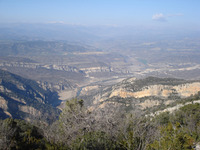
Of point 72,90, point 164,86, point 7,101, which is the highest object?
point 164,86

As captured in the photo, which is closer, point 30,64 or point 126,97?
point 126,97

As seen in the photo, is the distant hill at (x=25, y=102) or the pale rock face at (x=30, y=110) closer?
the distant hill at (x=25, y=102)

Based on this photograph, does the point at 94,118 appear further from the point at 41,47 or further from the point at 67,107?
the point at 41,47

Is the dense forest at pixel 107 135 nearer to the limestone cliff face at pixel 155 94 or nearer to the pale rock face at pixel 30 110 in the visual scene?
the limestone cliff face at pixel 155 94

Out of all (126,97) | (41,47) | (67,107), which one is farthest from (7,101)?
(41,47)

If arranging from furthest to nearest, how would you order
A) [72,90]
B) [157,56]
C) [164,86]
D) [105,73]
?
[157,56] → [105,73] → [72,90] → [164,86]

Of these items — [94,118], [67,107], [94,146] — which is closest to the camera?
[94,146]

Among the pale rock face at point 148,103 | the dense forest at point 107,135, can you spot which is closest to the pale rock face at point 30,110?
the pale rock face at point 148,103
